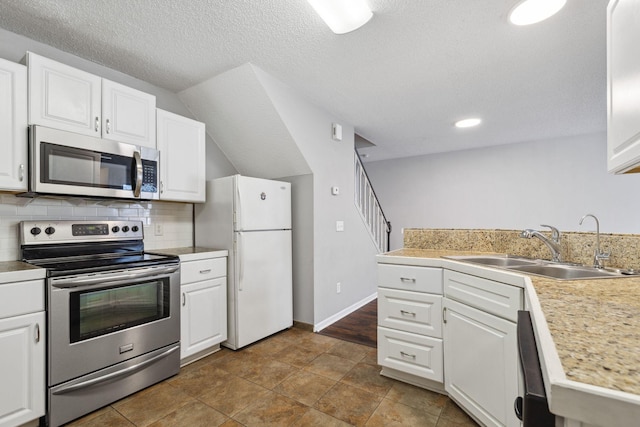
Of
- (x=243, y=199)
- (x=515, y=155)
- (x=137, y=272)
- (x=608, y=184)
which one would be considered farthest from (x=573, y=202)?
(x=137, y=272)

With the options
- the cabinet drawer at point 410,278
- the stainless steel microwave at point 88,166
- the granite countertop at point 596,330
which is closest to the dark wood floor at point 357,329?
the cabinet drawer at point 410,278

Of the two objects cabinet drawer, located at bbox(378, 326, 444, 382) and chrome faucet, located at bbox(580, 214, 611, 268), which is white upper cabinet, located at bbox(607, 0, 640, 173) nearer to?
chrome faucet, located at bbox(580, 214, 611, 268)

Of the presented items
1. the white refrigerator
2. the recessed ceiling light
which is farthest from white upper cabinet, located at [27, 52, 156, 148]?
the recessed ceiling light

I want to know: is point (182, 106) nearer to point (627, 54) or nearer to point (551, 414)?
point (627, 54)

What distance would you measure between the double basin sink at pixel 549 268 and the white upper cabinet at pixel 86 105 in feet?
8.23

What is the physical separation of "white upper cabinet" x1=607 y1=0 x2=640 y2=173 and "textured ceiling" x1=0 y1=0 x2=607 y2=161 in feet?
2.69

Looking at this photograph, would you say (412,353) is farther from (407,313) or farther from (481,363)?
(481,363)

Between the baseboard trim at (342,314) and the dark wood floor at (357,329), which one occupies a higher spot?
the baseboard trim at (342,314)

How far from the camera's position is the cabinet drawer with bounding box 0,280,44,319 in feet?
4.99

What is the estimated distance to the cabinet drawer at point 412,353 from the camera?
76.9 inches

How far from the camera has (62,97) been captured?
6.31 feet

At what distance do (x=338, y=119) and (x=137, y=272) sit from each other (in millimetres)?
2602

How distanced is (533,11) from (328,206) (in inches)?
88.6

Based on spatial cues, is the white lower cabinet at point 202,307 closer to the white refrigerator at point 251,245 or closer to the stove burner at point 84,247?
the white refrigerator at point 251,245
